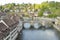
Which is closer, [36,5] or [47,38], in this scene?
[47,38]

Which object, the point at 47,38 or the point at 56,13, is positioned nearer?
the point at 47,38

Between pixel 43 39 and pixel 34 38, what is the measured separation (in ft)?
4.83

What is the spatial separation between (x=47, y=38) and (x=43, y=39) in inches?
43.4

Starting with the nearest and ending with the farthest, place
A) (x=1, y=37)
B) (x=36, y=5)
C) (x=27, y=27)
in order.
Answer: (x=1, y=37) < (x=27, y=27) < (x=36, y=5)

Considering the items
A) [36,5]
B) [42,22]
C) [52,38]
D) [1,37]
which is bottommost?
[36,5]

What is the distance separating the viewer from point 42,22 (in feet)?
167

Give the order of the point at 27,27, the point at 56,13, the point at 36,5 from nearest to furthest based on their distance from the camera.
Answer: the point at 27,27
the point at 56,13
the point at 36,5

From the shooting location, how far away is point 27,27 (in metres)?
44.8

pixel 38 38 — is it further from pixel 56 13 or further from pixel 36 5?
pixel 36 5

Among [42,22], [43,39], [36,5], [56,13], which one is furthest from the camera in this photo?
[36,5]

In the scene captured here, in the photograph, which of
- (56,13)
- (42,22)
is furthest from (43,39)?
(56,13)

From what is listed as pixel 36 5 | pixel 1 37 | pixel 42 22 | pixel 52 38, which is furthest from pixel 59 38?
pixel 36 5

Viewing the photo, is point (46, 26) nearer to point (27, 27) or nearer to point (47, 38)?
point (27, 27)

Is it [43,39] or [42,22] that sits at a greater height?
[43,39]
